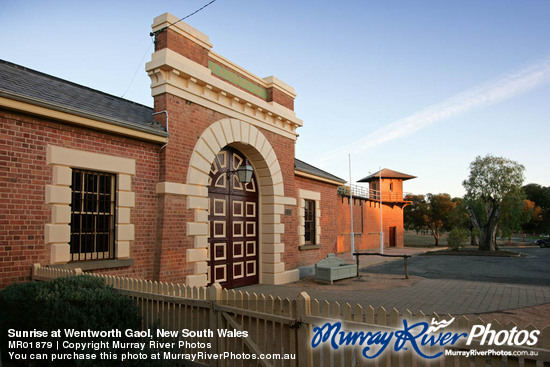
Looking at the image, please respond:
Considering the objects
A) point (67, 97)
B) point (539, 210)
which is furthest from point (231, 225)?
point (539, 210)

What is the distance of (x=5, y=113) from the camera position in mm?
5938

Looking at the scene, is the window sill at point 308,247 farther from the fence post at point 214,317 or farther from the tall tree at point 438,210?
the tall tree at point 438,210

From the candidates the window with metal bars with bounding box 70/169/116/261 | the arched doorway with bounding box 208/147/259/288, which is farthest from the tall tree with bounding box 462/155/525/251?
the window with metal bars with bounding box 70/169/116/261

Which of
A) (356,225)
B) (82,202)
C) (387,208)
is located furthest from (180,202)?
(387,208)

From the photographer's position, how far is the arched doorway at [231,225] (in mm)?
10109

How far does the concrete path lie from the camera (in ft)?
26.8

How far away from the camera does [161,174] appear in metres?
8.30

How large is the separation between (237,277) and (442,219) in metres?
38.6

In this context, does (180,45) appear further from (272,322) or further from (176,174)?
(272,322)

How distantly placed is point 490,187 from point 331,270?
19.9 m

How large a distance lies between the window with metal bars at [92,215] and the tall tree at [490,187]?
2587 centimetres

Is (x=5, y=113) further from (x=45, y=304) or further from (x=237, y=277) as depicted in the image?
(x=237, y=277)

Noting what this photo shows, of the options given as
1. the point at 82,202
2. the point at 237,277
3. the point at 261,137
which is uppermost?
the point at 261,137

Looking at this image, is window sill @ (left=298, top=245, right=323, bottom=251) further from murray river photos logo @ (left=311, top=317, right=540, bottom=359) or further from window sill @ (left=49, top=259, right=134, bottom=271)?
murray river photos logo @ (left=311, top=317, right=540, bottom=359)
